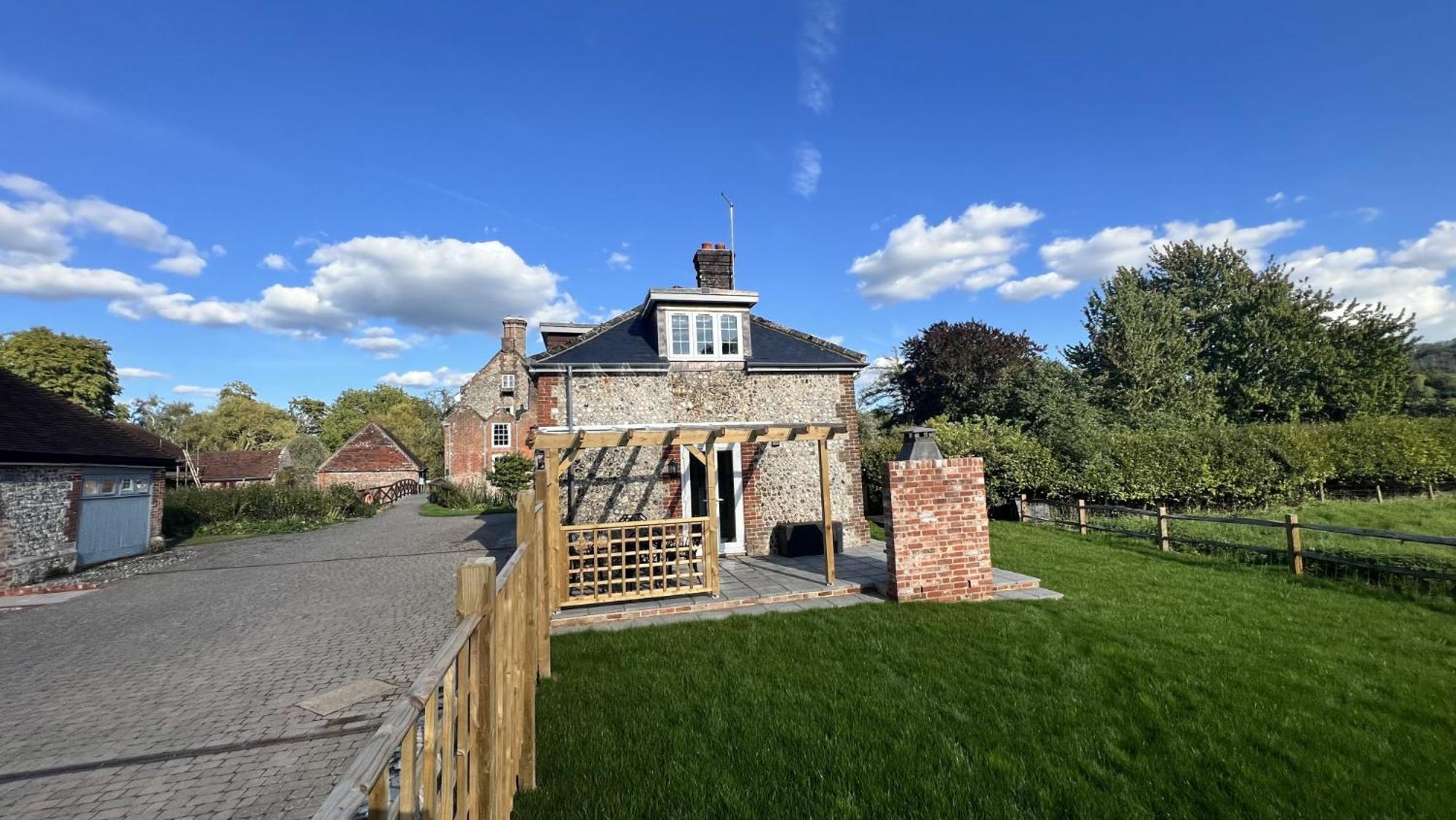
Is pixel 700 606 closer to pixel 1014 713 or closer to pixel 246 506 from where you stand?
pixel 1014 713

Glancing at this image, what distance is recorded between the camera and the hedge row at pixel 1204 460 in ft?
51.1

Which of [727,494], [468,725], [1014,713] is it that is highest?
[727,494]

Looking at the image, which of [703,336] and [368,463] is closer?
[703,336]

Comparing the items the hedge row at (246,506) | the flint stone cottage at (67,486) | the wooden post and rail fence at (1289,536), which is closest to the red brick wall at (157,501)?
the flint stone cottage at (67,486)

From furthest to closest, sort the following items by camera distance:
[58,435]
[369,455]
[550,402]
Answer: [369,455], [58,435], [550,402]

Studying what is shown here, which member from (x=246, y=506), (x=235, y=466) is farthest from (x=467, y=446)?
(x=235, y=466)

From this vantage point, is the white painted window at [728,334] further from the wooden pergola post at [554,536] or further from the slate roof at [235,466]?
the slate roof at [235,466]

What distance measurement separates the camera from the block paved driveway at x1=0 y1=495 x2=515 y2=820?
4066 millimetres

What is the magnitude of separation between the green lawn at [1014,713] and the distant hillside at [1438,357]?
8564 centimetres

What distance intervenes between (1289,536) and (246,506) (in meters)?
30.8

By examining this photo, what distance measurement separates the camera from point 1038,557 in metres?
10.1

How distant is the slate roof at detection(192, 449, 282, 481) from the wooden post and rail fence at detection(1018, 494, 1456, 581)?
48.0 meters

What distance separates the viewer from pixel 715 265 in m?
13.1

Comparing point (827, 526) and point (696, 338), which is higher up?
point (696, 338)
